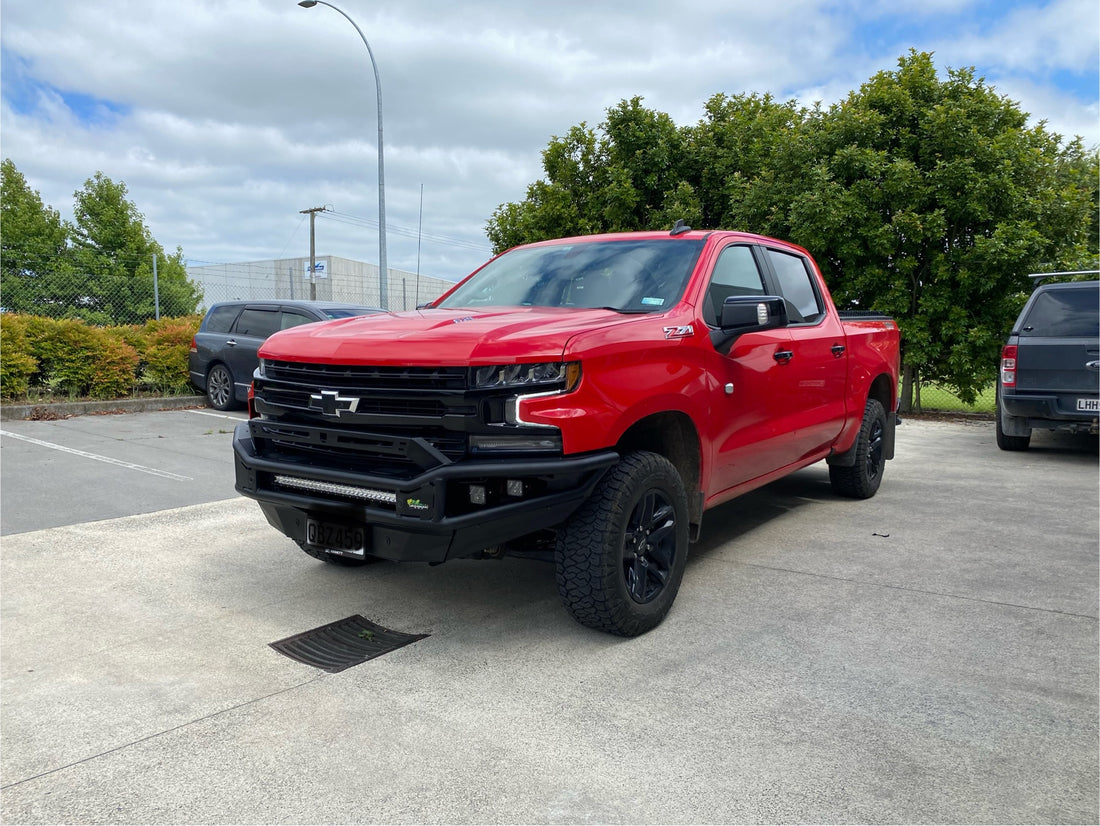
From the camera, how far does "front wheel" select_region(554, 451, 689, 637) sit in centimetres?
359

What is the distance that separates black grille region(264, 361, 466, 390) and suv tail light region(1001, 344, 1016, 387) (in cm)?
780

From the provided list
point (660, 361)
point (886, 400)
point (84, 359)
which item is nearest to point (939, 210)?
point (886, 400)

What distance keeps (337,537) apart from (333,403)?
57cm

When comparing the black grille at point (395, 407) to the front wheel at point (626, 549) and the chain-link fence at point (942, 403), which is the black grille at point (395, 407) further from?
the chain-link fence at point (942, 403)

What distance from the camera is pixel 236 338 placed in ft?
41.6

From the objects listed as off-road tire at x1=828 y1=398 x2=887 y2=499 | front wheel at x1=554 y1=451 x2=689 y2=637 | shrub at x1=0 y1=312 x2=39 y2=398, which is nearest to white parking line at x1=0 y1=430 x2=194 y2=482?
shrub at x1=0 y1=312 x2=39 y2=398

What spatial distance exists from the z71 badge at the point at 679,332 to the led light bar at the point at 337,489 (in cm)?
146

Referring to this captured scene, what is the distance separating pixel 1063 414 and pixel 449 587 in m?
7.16

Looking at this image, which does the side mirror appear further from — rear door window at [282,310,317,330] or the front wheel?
rear door window at [282,310,317,330]

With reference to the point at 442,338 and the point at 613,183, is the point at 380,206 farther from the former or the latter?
the point at 442,338

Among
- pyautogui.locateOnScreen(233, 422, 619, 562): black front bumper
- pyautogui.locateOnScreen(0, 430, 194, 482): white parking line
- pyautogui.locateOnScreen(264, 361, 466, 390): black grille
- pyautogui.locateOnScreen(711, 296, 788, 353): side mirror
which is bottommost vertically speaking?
pyautogui.locateOnScreen(0, 430, 194, 482): white parking line

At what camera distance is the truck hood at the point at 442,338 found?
3389 millimetres

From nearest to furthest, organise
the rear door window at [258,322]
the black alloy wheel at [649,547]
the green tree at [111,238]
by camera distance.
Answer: the black alloy wheel at [649,547]
the rear door window at [258,322]
the green tree at [111,238]

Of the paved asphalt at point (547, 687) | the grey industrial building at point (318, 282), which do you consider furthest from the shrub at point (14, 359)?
the paved asphalt at point (547, 687)
